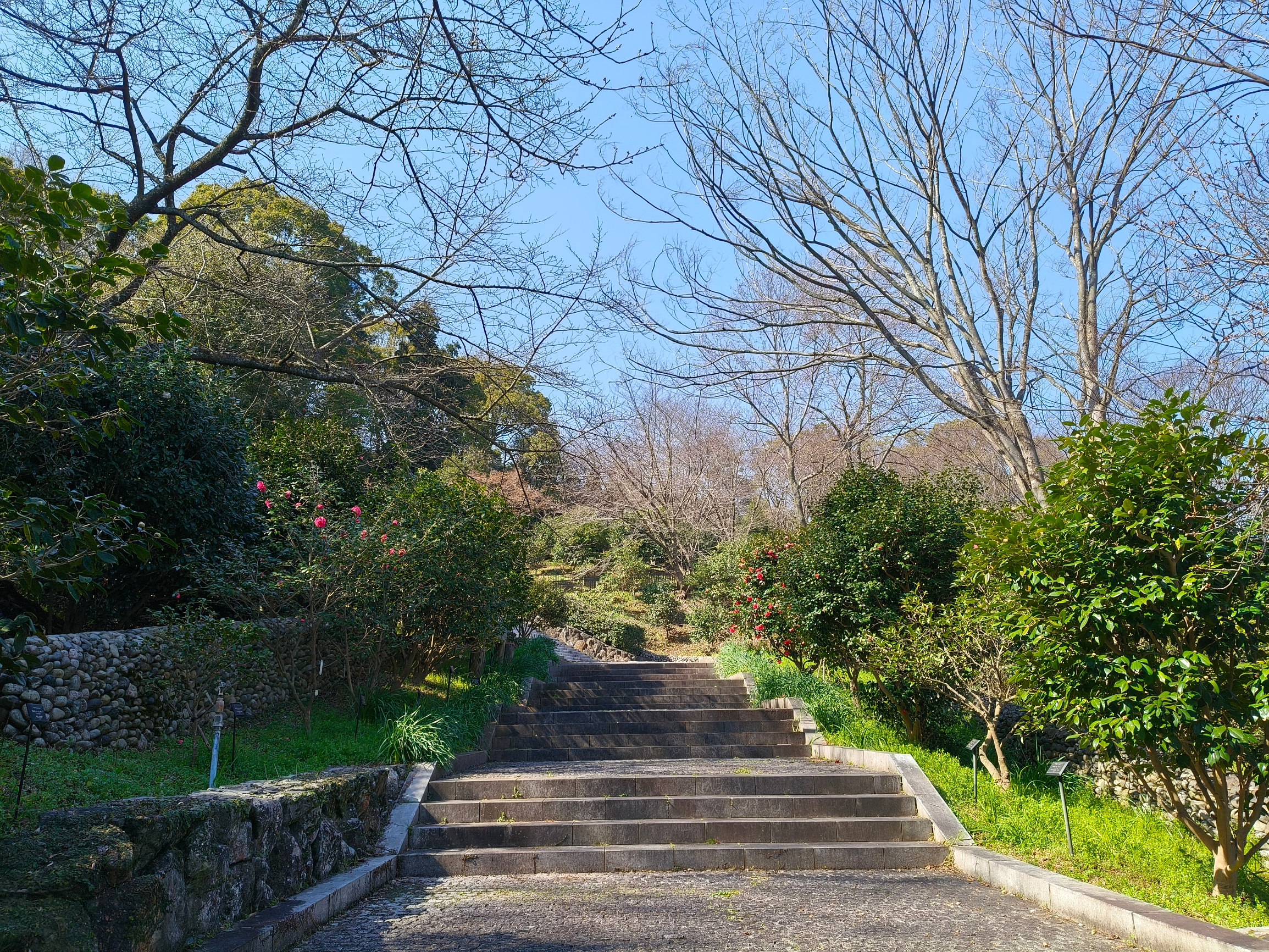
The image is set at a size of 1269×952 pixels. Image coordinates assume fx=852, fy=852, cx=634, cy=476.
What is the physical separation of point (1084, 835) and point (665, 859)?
3129 mm

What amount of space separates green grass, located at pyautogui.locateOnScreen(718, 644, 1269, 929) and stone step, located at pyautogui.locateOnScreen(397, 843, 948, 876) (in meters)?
0.67

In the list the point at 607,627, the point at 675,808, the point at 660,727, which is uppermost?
the point at 607,627

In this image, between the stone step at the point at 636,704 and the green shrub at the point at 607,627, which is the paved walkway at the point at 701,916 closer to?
the stone step at the point at 636,704

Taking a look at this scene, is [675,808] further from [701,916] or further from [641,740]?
[641,740]

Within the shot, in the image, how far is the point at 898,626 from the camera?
29.3 ft

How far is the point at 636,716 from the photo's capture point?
10.8 meters

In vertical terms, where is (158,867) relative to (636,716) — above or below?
above

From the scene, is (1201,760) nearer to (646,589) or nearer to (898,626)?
(898,626)

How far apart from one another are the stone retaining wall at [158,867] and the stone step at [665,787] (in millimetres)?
2160

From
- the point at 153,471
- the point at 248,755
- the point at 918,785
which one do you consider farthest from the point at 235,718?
the point at 918,785

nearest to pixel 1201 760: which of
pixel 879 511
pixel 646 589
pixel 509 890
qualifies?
pixel 509 890

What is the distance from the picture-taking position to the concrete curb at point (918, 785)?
6801mm

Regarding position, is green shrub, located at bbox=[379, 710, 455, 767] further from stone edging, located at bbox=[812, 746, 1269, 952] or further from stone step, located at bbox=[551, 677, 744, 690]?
stone step, located at bbox=[551, 677, 744, 690]

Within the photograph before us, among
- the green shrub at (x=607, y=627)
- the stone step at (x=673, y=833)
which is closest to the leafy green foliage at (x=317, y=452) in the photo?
the stone step at (x=673, y=833)
